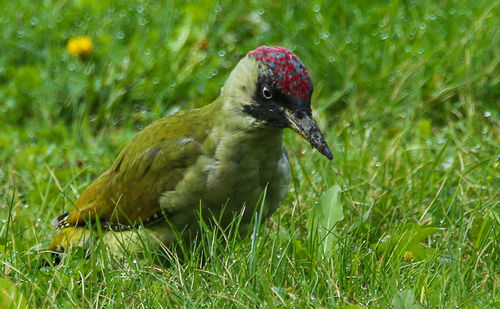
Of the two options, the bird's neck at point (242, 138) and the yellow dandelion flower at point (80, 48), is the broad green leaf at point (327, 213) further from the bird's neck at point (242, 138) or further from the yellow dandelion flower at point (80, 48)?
the yellow dandelion flower at point (80, 48)

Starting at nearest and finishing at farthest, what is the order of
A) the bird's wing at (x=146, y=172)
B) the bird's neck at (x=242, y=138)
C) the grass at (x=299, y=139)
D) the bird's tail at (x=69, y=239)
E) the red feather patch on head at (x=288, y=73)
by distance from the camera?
the grass at (x=299, y=139)
the red feather patch on head at (x=288, y=73)
the bird's neck at (x=242, y=138)
the bird's wing at (x=146, y=172)
the bird's tail at (x=69, y=239)

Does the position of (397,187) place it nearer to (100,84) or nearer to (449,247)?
(449,247)

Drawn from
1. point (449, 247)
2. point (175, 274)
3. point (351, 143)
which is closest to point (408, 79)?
point (351, 143)

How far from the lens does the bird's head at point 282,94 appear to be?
324cm

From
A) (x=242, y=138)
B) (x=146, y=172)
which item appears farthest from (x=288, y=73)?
(x=146, y=172)

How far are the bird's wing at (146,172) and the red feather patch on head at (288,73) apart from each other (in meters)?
0.44

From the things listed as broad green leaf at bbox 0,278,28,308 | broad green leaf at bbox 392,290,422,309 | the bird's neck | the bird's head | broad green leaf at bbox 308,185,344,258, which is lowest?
broad green leaf at bbox 392,290,422,309

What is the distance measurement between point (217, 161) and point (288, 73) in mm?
482

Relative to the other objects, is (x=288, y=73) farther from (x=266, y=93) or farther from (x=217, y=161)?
(x=217, y=161)

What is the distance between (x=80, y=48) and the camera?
541 centimetres

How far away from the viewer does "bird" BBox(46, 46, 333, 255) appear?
10.7 ft

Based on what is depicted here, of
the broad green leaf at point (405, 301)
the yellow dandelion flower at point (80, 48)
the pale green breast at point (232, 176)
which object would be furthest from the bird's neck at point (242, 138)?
the yellow dandelion flower at point (80, 48)

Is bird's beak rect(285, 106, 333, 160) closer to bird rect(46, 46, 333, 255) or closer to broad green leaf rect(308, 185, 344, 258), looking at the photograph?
bird rect(46, 46, 333, 255)

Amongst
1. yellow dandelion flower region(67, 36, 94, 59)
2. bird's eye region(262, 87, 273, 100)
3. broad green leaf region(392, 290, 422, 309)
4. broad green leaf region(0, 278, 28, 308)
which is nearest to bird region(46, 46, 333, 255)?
bird's eye region(262, 87, 273, 100)
